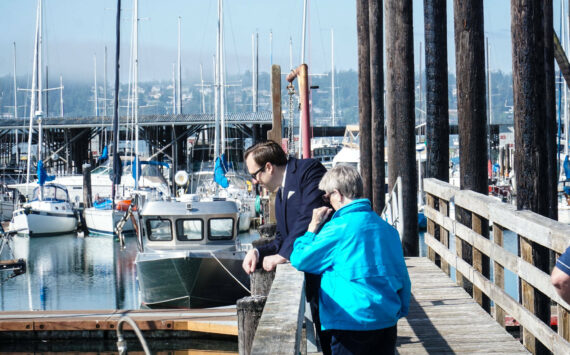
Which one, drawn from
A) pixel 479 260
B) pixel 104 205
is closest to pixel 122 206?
pixel 104 205

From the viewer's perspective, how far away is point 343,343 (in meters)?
4.22

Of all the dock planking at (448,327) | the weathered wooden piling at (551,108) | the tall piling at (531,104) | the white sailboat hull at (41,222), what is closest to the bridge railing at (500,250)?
the dock planking at (448,327)

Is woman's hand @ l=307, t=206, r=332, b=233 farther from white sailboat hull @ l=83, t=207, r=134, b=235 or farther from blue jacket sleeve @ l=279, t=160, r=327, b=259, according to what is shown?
white sailboat hull @ l=83, t=207, r=134, b=235

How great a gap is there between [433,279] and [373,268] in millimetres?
5034

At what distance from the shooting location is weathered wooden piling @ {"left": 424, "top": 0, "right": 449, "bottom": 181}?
1029cm

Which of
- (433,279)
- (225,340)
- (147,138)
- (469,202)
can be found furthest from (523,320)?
(147,138)

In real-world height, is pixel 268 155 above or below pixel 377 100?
below

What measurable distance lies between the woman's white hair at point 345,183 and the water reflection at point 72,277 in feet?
63.6

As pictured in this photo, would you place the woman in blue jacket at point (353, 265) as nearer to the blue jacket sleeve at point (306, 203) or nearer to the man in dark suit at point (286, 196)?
the man in dark suit at point (286, 196)

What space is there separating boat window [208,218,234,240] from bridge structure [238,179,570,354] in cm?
1124

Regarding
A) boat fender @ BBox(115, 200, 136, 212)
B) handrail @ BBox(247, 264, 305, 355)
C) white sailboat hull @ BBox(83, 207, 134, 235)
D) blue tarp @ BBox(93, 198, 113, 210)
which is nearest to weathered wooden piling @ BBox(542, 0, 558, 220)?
handrail @ BBox(247, 264, 305, 355)

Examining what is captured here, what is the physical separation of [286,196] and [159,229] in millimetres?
15914

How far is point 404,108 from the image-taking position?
1117 centimetres

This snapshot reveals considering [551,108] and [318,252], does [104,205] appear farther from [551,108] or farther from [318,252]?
[318,252]
